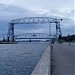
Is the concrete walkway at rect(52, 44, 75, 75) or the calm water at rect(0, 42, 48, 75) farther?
the calm water at rect(0, 42, 48, 75)

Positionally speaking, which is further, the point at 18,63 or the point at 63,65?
the point at 18,63

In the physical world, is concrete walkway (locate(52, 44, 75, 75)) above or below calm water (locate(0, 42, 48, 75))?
above

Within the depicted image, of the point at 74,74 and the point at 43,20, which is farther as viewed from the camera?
the point at 43,20

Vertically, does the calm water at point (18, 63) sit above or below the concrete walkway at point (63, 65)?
below

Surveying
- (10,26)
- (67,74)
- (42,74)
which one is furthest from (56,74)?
(10,26)

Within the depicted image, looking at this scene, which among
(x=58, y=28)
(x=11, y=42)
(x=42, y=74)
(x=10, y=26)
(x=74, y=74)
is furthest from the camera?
(x=11, y=42)

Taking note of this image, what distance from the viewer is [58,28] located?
15175 centimetres

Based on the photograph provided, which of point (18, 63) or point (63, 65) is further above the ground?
point (63, 65)

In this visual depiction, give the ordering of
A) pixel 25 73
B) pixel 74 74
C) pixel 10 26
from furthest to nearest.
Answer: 1. pixel 10 26
2. pixel 25 73
3. pixel 74 74

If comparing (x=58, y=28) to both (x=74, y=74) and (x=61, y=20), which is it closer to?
(x=61, y=20)

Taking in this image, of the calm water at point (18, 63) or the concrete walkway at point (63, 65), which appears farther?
the calm water at point (18, 63)

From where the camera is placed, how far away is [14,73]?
64.1 feet

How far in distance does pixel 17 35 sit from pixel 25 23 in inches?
584

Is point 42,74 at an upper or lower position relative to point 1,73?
upper
